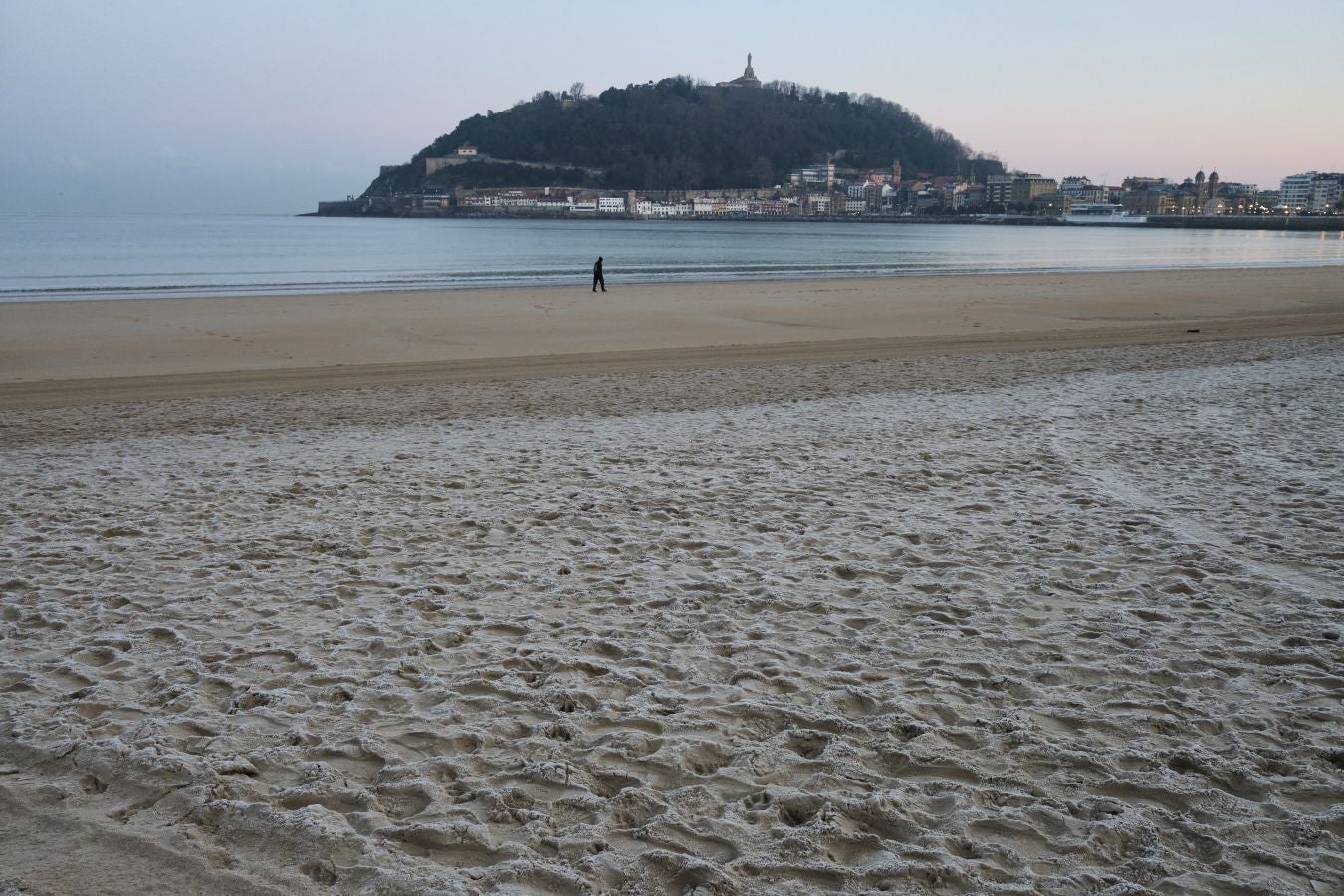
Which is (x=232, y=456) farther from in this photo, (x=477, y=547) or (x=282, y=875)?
(x=282, y=875)

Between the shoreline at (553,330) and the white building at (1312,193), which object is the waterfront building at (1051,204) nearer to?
the white building at (1312,193)

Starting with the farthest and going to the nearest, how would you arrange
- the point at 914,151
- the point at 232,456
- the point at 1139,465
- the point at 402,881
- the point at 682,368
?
1. the point at 914,151
2. the point at 682,368
3. the point at 232,456
4. the point at 1139,465
5. the point at 402,881

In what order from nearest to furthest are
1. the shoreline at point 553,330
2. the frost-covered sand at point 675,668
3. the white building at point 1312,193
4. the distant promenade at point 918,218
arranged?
the frost-covered sand at point 675,668
the shoreline at point 553,330
the distant promenade at point 918,218
the white building at point 1312,193

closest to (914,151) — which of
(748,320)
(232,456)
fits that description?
(748,320)

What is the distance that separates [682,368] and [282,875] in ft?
33.1

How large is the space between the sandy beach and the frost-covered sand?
18mm

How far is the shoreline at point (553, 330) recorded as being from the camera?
40.2 ft

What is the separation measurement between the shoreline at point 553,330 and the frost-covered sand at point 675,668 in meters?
4.44

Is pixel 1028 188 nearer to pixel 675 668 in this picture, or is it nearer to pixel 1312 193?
pixel 1312 193

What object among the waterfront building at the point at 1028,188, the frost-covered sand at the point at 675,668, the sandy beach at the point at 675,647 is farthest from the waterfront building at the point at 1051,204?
the frost-covered sand at the point at 675,668

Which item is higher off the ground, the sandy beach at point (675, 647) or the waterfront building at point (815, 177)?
the waterfront building at point (815, 177)

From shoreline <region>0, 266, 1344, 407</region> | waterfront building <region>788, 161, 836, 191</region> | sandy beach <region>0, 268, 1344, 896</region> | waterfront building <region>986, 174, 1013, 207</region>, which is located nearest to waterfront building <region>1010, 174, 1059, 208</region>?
waterfront building <region>986, 174, 1013, 207</region>

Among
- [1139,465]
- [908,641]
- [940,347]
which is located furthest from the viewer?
[940,347]

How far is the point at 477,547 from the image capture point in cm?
546
